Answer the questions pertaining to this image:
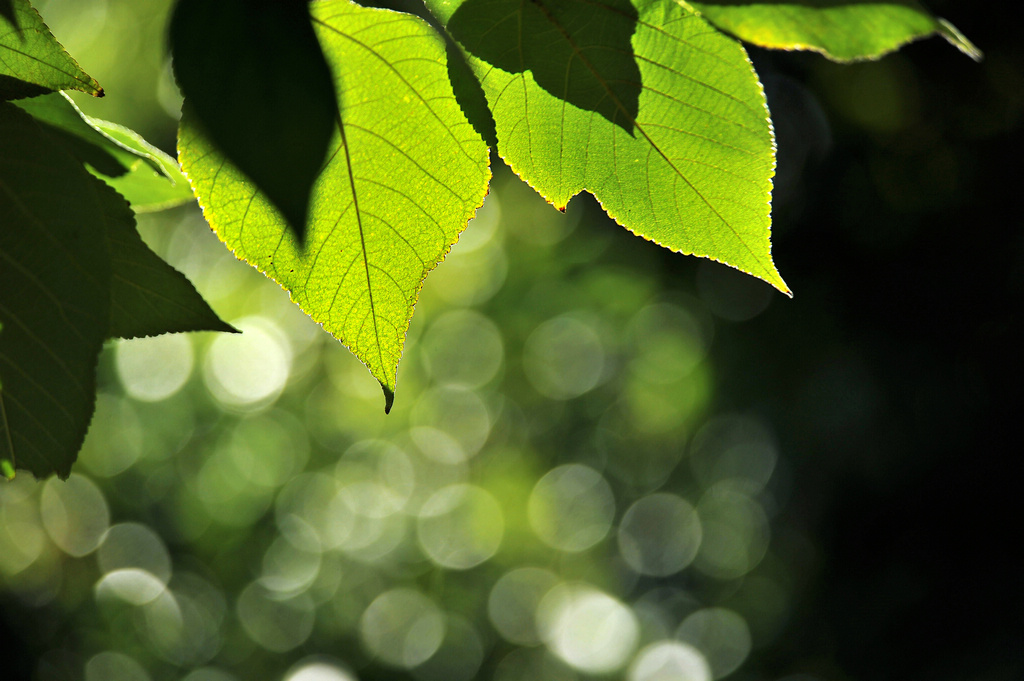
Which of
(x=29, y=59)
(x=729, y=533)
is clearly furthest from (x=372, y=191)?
(x=729, y=533)

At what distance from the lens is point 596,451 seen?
881 centimetres

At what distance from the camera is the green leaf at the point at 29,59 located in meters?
0.36

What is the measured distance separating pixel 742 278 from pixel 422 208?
16.4 ft

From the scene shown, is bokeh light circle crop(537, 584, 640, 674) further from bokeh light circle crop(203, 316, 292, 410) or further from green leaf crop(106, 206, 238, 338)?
green leaf crop(106, 206, 238, 338)

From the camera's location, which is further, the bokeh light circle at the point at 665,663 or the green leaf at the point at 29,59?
the bokeh light circle at the point at 665,663

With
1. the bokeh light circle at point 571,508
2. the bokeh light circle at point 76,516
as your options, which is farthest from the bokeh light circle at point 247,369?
the bokeh light circle at point 571,508

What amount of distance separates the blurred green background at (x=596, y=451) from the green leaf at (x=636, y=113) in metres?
3.89

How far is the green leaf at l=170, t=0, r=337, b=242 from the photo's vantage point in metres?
0.36

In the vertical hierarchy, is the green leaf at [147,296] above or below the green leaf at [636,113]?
below

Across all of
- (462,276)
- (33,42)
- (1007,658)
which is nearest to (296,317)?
(462,276)

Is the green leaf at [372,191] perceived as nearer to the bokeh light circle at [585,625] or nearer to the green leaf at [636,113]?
the green leaf at [636,113]

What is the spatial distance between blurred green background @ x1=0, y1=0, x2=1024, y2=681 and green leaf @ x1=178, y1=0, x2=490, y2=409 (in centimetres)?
396

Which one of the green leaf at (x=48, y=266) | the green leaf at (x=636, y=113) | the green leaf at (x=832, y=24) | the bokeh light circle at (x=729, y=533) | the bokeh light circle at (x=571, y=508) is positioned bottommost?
the bokeh light circle at (x=571, y=508)

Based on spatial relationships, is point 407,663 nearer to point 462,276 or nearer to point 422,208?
point 462,276
